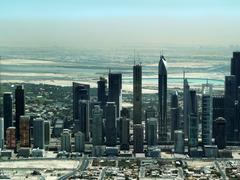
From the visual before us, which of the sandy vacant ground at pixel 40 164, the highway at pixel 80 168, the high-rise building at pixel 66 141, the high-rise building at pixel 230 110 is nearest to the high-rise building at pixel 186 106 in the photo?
the high-rise building at pixel 230 110

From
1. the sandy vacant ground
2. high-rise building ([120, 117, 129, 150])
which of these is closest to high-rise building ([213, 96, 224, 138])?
high-rise building ([120, 117, 129, 150])

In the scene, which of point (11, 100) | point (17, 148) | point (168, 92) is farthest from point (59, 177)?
point (168, 92)

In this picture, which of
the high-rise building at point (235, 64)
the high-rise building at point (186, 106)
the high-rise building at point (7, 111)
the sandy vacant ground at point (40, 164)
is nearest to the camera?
the sandy vacant ground at point (40, 164)

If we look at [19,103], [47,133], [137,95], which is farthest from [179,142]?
[19,103]

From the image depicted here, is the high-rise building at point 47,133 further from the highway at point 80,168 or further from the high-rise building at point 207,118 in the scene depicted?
the high-rise building at point 207,118

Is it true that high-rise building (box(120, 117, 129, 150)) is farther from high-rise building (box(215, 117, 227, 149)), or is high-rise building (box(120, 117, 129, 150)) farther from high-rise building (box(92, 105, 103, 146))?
high-rise building (box(215, 117, 227, 149))

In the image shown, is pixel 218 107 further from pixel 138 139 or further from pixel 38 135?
pixel 38 135
